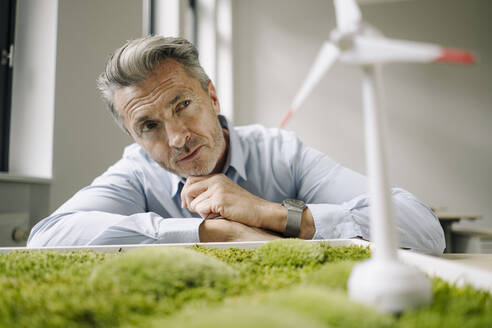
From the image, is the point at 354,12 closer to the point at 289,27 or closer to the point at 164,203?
the point at 164,203

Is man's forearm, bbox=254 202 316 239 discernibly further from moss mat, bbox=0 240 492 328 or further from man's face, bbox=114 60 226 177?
moss mat, bbox=0 240 492 328

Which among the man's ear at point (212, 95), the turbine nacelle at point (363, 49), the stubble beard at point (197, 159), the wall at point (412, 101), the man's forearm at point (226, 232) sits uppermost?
the wall at point (412, 101)

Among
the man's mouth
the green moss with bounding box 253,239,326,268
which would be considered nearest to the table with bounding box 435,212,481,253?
the man's mouth

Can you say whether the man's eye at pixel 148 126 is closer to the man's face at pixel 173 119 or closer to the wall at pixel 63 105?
the man's face at pixel 173 119

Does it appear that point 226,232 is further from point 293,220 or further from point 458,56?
point 458,56

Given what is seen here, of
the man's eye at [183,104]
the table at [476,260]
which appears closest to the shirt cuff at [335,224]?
the table at [476,260]

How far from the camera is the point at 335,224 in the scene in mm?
1059

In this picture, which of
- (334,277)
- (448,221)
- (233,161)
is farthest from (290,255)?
(448,221)

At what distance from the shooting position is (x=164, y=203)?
1.41m

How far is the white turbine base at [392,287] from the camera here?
0.32 meters

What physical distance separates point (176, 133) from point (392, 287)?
39.0 inches

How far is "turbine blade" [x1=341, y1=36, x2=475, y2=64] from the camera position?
0.92ft

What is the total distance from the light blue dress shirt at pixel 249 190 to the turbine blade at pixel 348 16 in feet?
2.32

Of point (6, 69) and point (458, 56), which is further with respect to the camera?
point (6, 69)
